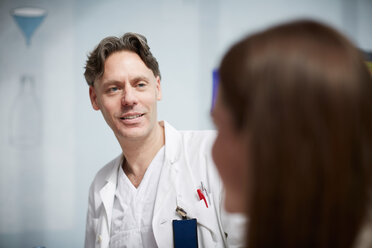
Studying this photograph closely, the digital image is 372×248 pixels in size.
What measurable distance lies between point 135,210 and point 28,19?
1549mm

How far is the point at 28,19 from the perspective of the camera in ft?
7.11

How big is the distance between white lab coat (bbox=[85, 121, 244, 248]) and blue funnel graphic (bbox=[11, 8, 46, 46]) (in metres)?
1.18

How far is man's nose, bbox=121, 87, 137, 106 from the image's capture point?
141 centimetres

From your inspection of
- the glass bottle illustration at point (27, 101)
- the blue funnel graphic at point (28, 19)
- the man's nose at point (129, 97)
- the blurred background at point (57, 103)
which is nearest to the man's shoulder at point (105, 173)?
the man's nose at point (129, 97)

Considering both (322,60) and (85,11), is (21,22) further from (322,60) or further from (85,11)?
(322,60)

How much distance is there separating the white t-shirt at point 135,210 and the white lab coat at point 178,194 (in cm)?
3

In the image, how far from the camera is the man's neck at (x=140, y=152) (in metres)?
1.48

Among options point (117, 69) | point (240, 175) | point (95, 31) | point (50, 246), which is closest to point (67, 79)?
point (95, 31)

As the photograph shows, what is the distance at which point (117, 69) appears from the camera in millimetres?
1433

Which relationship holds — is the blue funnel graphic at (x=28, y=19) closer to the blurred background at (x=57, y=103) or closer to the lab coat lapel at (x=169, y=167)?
the blurred background at (x=57, y=103)

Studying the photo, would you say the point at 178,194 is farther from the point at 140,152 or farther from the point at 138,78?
the point at 138,78

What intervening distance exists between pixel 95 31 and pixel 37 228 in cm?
138

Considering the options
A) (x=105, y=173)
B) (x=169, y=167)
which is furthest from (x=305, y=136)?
(x=105, y=173)

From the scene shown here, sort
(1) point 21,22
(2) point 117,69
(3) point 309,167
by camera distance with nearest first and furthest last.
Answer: (3) point 309,167, (2) point 117,69, (1) point 21,22
